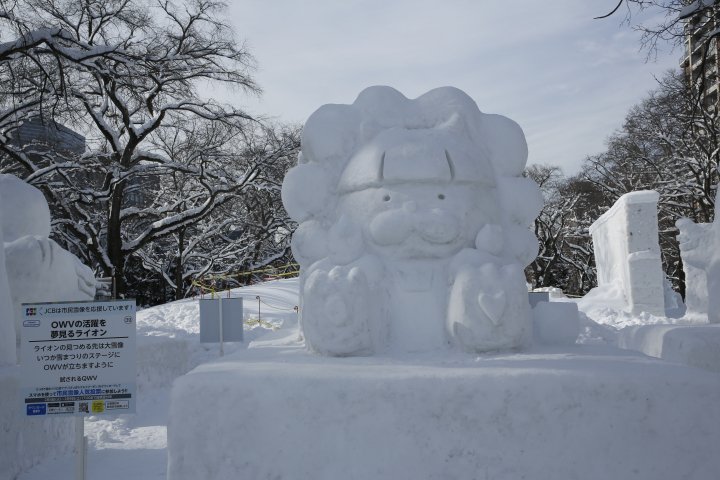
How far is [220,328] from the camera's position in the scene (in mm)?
8375

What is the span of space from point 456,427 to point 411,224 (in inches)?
55.2

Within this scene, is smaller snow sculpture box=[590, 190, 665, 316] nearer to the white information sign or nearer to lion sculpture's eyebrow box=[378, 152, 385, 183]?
lion sculpture's eyebrow box=[378, 152, 385, 183]

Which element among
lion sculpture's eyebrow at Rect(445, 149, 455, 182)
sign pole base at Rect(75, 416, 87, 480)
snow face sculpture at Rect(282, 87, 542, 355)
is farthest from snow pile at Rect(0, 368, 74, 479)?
lion sculpture's eyebrow at Rect(445, 149, 455, 182)

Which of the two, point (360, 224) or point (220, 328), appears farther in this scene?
point (220, 328)

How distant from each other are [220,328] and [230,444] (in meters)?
5.54

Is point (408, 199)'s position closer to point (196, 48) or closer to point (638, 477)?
point (638, 477)

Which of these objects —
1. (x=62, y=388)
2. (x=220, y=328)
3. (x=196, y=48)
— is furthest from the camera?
(x=196, y=48)

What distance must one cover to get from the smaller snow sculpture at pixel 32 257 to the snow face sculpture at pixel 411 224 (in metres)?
2.69

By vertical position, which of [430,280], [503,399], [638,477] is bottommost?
[638,477]

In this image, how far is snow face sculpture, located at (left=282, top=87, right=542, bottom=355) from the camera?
3.67m

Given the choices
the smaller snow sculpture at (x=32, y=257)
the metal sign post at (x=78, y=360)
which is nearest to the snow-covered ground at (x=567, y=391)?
the metal sign post at (x=78, y=360)

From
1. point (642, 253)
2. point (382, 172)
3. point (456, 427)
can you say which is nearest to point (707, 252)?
point (382, 172)

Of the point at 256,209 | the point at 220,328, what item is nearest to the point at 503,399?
the point at 220,328

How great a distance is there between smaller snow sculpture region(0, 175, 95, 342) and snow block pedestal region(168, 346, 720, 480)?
326cm
